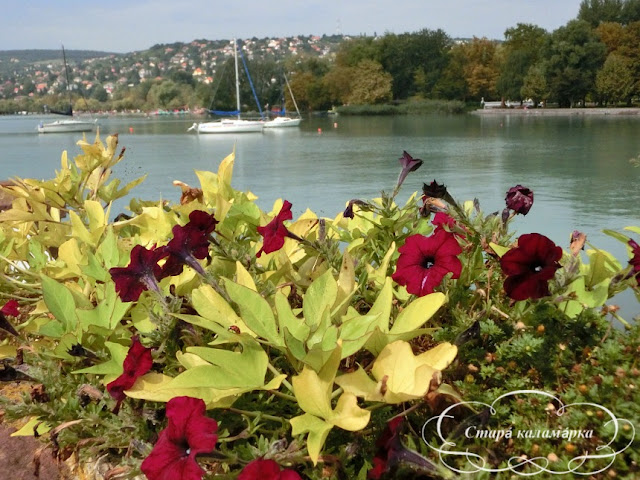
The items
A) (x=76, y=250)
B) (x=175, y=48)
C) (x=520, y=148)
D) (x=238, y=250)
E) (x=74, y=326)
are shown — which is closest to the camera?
(x=74, y=326)

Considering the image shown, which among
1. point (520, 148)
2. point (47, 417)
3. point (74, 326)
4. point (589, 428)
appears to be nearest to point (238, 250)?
point (74, 326)

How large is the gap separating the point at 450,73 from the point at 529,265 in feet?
215

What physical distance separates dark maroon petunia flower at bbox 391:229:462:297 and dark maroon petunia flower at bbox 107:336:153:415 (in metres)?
0.46

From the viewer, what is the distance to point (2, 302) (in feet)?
5.37

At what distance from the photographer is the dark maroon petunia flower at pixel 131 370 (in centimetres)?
88

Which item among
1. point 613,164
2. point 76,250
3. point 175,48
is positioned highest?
point 175,48

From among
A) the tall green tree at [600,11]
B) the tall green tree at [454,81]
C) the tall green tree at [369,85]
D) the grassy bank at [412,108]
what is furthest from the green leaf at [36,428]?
the tall green tree at [600,11]

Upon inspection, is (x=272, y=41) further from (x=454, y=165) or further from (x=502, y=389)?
(x=502, y=389)

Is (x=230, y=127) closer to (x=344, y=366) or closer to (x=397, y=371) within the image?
(x=344, y=366)

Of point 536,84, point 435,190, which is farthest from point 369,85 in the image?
point 435,190

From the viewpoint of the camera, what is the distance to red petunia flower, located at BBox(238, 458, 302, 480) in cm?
73

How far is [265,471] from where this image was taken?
0.74m

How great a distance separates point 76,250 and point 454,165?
11.3 meters

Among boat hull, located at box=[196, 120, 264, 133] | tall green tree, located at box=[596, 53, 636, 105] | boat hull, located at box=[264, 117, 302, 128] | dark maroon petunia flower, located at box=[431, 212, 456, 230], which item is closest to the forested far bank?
tall green tree, located at box=[596, 53, 636, 105]
